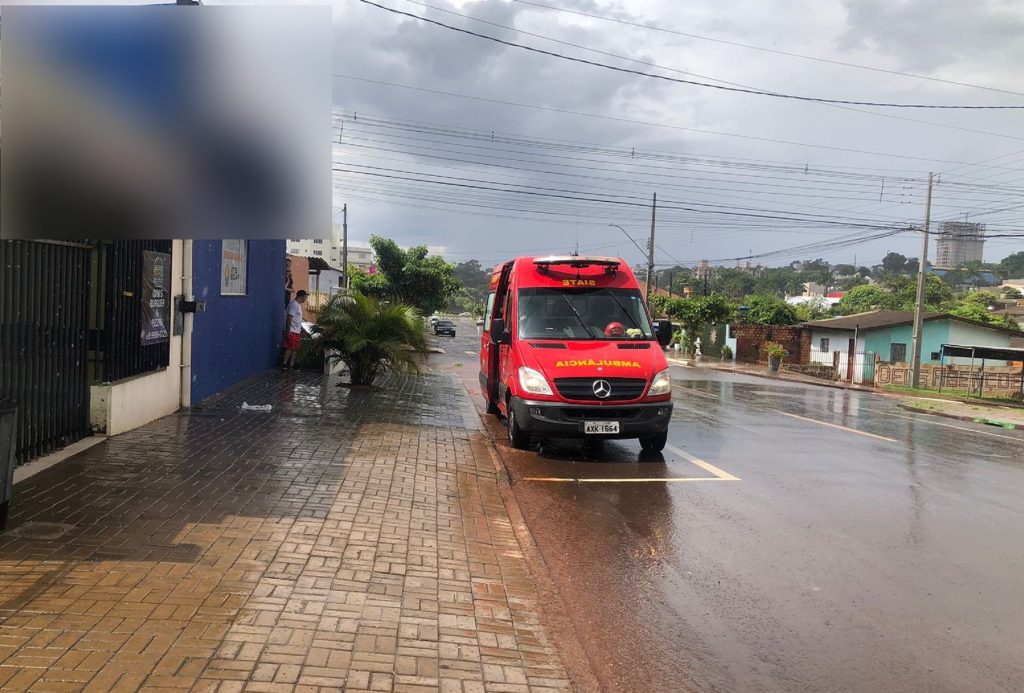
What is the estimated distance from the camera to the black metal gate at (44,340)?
6188 mm

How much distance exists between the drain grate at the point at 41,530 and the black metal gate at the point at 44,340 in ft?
4.78

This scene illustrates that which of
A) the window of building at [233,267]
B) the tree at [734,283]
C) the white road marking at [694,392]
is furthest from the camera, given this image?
the tree at [734,283]

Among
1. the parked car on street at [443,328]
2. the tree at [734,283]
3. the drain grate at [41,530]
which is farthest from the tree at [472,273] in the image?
the drain grate at [41,530]

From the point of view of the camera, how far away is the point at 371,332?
13.5 meters

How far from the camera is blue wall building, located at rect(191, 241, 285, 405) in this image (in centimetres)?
1086

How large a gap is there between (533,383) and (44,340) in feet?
16.5

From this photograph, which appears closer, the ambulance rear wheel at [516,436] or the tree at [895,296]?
the ambulance rear wheel at [516,436]

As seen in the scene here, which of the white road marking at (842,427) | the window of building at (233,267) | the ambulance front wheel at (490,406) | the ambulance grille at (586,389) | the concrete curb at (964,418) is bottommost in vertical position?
the concrete curb at (964,418)

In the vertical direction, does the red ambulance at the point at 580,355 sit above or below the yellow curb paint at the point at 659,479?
above

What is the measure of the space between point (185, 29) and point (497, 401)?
7.98 metres

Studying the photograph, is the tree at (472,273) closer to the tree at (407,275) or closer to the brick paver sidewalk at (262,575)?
the tree at (407,275)

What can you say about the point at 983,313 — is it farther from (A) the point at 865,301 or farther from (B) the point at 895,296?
(A) the point at 865,301

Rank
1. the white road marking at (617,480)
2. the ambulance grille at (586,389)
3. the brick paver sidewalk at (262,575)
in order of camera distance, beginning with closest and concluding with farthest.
Result: the brick paver sidewalk at (262,575) → the white road marking at (617,480) → the ambulance grille at (586,389)

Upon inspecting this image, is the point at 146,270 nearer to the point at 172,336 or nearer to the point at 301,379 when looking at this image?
the point at 172,336
